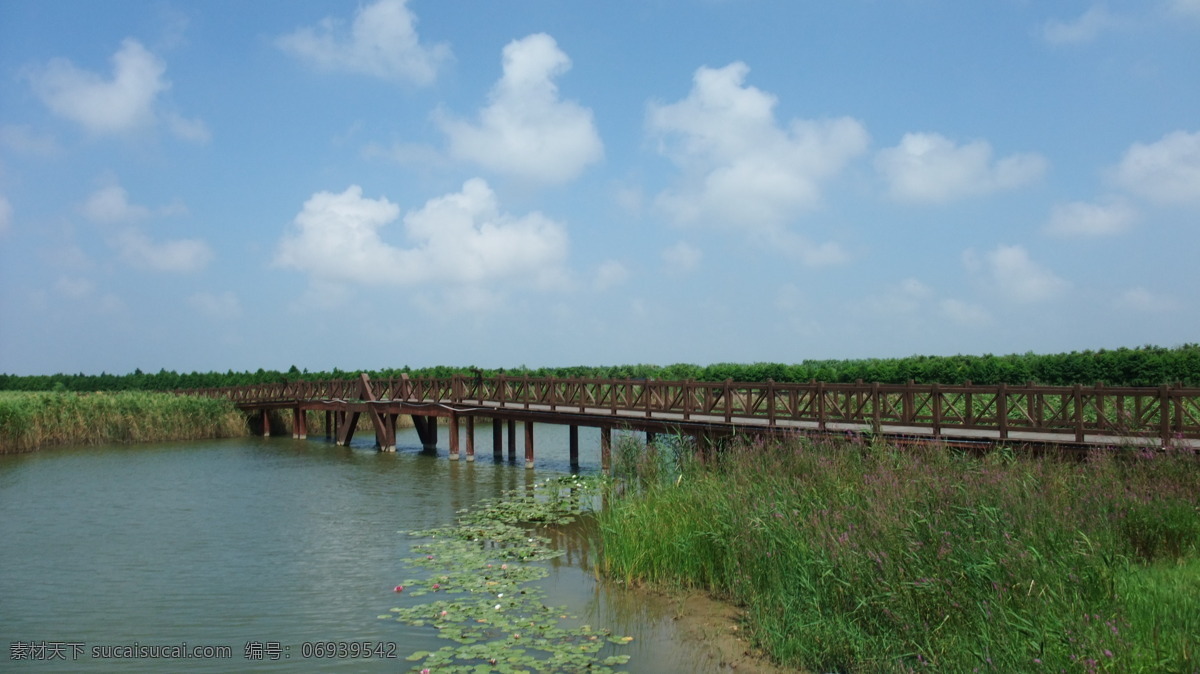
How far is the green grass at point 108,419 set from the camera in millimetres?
31641

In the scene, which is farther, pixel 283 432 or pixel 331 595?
pixel 283 432

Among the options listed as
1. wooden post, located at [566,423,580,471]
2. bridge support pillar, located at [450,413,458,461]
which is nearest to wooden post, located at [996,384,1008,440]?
wooden post, located at [566,423,580,471]

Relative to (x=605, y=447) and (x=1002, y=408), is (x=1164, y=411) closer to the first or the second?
(x=1002, y=408)

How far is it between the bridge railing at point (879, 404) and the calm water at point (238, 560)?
8.76 ft

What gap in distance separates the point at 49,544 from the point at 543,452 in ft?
59.8

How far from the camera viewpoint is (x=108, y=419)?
35.1 meters

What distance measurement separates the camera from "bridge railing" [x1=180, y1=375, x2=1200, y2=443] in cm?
1456

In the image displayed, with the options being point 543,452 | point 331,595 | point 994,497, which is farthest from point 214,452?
point 994,497

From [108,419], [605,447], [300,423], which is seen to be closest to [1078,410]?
[605,447]

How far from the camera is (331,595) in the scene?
11109 millimetres

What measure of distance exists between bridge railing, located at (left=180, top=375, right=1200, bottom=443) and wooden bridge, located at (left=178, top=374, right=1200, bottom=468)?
0.10 ft

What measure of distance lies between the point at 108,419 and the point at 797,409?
1192 inches

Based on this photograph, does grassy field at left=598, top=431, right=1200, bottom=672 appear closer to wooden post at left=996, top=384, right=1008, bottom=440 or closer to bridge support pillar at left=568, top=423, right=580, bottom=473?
wooden post at left=996, top=384, right=1008, bottom=440

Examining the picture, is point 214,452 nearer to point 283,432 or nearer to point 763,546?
point 283,432
